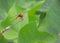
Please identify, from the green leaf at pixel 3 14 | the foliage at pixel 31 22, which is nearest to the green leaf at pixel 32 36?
the foliage at pixel 31 22

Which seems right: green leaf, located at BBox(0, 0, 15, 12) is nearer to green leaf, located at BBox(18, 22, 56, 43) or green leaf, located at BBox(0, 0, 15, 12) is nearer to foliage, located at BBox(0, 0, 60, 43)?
foliage, located at BBox(0, 0, 60, 43)

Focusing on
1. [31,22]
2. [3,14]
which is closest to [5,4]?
[3,14]

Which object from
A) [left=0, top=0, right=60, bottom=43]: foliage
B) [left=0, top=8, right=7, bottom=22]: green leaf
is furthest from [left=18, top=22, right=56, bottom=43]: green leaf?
[left=0, top=8, right=7, bottom=22]: green leaf

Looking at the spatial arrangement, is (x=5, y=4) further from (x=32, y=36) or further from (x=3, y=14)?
(x=32, y=36)

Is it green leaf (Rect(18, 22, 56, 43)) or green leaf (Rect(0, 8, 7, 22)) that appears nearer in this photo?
green leaf (Rect(18, 22, 56, 43))

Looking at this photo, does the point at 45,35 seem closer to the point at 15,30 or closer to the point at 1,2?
the point at 15,30

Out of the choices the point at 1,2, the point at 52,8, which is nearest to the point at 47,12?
the point at 52,8

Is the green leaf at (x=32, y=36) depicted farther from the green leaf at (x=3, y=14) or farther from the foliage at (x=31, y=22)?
the green leaf at (x=3, y=14)

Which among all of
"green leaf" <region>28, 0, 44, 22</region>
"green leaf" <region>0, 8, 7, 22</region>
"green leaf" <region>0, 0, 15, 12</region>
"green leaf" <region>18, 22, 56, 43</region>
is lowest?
"green leaf" <region>18, 22, 56, 43</region>
